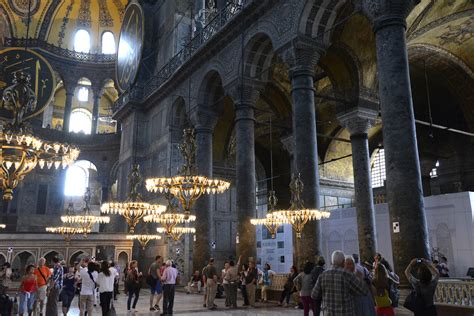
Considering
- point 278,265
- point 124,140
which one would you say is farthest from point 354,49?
point 124,140

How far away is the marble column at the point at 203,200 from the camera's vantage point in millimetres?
13000

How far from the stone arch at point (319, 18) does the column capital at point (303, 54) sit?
0.58ft

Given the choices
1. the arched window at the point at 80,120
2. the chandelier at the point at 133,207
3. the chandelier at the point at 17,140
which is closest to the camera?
the chandelier at the point at 17,140

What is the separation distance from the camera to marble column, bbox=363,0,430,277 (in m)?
6.44

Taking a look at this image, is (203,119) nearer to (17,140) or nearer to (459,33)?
(17,140)

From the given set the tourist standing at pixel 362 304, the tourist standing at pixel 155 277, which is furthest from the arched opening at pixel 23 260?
the tourist standing at pixel 362 304

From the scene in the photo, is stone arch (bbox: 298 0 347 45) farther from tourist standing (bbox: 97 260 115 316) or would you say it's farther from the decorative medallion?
the decorative medallion

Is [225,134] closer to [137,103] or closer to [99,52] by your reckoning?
[137,103]

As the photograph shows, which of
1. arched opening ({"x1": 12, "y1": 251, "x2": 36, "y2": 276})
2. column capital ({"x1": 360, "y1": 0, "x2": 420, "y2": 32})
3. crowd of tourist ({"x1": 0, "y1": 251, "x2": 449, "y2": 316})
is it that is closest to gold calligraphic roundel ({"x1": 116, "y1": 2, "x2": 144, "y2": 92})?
arched opening ({"x1": 12, "y1": 251, "x2": 36, "y2": 276})

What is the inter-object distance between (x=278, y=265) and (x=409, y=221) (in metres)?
11.5

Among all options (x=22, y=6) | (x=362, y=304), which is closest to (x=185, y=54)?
(x=362, y=304)

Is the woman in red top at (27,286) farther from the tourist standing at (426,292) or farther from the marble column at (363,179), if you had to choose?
the marble column at (363,179)

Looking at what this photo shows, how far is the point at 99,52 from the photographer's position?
26531 mm

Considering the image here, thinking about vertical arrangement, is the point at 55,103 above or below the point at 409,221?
above
